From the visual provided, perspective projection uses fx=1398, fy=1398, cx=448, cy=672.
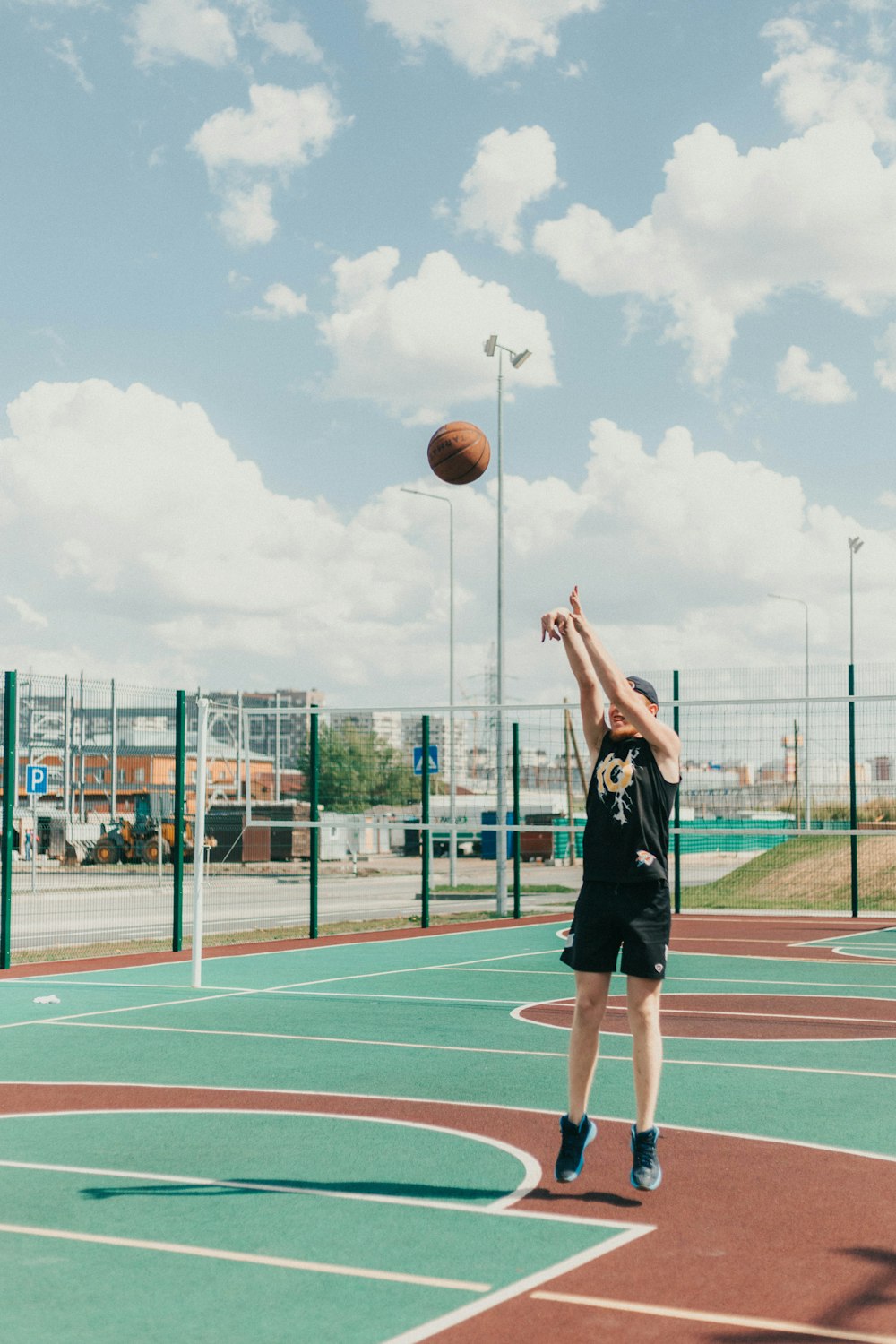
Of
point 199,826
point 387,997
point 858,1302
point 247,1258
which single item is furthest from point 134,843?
point 858,1302

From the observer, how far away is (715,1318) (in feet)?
13.4

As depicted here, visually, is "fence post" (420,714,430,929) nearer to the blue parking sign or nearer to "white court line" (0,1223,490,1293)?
the blue parking sign

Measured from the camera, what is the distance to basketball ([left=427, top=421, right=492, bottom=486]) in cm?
1380

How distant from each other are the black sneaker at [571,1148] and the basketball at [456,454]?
8967 mm

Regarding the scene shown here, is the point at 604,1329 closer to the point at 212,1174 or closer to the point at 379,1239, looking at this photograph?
the point at 379,1239

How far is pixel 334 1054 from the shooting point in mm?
Result: 8984

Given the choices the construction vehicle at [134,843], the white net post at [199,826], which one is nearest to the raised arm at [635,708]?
the white net post at [199,826]

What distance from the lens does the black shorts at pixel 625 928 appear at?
542 cm

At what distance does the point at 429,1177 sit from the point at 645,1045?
111cm

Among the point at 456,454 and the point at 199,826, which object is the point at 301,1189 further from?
the point at 456,454

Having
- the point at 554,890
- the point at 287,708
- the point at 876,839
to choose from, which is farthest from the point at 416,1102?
the point at 554,890

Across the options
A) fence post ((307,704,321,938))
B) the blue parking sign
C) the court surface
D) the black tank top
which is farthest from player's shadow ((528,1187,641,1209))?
the blue parking sign

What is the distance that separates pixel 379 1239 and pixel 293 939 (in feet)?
43.9

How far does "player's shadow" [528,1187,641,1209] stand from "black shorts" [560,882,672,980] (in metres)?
0.85
